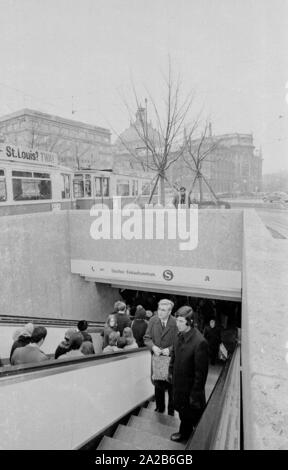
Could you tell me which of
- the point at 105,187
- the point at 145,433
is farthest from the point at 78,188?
the point at 145,433

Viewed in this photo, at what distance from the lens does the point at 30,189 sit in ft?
24.9

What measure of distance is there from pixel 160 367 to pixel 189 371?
623 mm

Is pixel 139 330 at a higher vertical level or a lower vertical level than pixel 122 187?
lower

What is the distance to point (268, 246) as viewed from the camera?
3330 millimetres

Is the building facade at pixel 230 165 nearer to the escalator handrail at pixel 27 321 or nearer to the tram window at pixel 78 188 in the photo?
the tram window at pixel 78 188

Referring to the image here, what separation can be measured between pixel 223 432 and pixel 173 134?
13969 millimetres

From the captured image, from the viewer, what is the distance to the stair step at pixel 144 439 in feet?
8.58

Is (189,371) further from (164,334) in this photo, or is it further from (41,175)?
(41,175)

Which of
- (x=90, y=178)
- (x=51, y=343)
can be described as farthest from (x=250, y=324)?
(x=90, y=178)

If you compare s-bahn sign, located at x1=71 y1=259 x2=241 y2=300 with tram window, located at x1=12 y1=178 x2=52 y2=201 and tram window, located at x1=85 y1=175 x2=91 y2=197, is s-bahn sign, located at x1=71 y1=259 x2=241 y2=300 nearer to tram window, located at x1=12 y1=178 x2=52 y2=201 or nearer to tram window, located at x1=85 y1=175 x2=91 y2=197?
tram window, located at x1=12 y1=178 x2=52 y2=201

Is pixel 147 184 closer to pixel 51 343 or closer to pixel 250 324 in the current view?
pixel 51 343

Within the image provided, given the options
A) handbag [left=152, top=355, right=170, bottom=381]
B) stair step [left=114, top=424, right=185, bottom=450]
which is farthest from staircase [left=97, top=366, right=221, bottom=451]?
handbag [left=152, top=355, right=170, bottom=381]

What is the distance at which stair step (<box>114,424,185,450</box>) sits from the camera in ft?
8.58

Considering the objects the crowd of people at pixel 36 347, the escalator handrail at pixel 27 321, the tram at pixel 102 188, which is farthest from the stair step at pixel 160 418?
the tram at pixel 102 188
